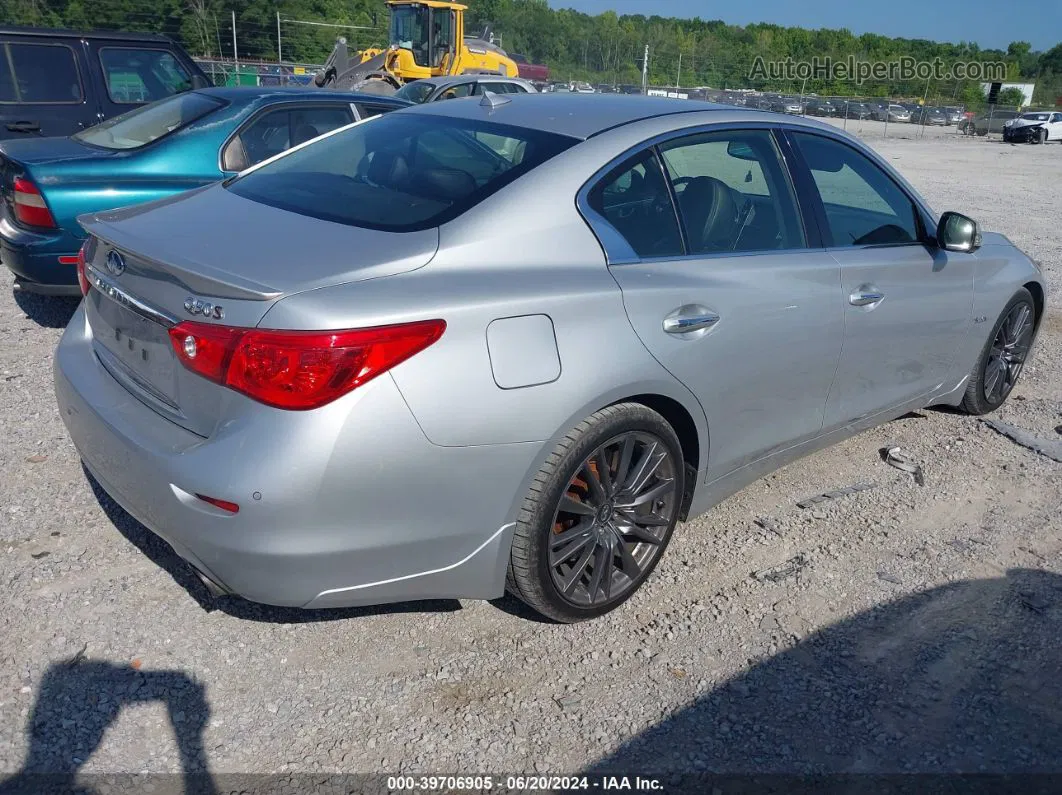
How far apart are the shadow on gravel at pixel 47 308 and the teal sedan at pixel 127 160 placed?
1.37ft

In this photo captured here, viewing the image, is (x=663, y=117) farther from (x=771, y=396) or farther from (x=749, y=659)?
(x=749, y=659)

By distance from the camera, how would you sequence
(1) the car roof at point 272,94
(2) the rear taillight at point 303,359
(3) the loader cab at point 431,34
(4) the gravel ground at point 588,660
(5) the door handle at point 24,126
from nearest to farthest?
(2) the rear taillight at point 303,359, (4) the gravel ground at point 588,660, (1) the car roof at point 272,94, (5) the door handle at point 24,126, (3) the loader cab at point 431,34

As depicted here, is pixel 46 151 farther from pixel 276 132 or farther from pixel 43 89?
pixel 43 89

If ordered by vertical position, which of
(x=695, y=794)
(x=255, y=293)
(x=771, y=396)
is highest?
(x=255, y=293)

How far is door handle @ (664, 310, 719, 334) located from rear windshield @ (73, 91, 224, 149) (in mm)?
4245

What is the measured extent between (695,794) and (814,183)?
246 centimetres

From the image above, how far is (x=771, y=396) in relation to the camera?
11.5ft

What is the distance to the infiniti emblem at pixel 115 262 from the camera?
2867mm

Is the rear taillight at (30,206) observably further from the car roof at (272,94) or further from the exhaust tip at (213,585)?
the exhaust tip at (213,585)

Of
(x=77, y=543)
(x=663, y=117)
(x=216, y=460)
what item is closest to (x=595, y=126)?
(x=663, y=117)

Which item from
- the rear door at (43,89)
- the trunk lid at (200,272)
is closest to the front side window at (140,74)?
the rear door at (43,89)

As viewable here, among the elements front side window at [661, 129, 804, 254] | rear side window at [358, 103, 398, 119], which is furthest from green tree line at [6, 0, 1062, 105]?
front side window at [661, 129, 804, 254]

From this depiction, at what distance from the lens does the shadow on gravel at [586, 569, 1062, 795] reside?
2.57 metres

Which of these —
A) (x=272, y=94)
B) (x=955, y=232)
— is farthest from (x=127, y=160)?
(x=955, y=232)
